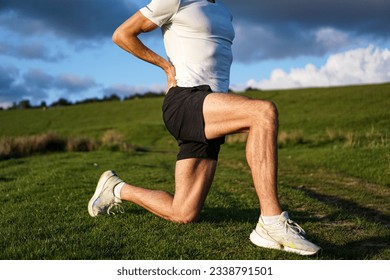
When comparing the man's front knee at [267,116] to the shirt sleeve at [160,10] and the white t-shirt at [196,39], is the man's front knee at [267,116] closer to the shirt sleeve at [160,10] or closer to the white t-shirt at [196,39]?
the white t-shirt at [196,39]

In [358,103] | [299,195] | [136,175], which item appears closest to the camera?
[299,195]

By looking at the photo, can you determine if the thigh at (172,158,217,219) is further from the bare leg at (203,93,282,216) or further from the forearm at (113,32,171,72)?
the forearm at (113,32,171,72)

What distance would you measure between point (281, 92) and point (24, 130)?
30.7m

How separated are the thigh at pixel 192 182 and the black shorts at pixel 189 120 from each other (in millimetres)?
85

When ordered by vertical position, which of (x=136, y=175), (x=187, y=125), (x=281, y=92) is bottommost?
(x=136, y=175)

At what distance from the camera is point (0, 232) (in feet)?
18.7

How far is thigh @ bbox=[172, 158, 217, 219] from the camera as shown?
5793 millimetres

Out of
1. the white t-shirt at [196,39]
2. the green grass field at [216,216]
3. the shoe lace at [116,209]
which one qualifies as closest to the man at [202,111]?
the white t-shirt at [196,39]

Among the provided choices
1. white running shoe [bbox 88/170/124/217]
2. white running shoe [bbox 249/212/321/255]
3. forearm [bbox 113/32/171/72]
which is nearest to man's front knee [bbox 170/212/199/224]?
white running shoe [bbox 88/170/124/217]

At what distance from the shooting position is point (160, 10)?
5551 millimetres

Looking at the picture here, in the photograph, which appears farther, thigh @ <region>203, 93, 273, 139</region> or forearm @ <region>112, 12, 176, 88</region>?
forearm @ <region>112, 12, 176, 88</region>

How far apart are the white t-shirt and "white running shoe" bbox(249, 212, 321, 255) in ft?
5.35
